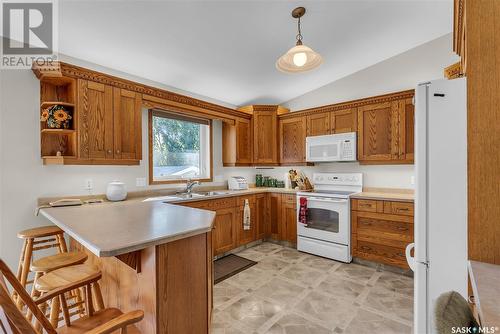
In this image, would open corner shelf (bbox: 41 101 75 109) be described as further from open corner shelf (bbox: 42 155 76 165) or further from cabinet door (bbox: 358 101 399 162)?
cabinet door (bbox: 358 101 399 162)

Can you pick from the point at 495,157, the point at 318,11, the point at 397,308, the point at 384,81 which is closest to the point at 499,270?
the point at 495,157

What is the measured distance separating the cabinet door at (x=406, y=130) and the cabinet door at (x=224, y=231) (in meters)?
2.44

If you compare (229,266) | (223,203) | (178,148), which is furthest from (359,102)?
(229,266)

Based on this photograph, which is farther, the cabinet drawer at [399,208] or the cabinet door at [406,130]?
the cabinet door at [406,130]

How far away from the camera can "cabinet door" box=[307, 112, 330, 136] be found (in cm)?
366

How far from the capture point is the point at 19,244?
86.6 inches

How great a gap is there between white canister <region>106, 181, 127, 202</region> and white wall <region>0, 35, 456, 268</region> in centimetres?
16

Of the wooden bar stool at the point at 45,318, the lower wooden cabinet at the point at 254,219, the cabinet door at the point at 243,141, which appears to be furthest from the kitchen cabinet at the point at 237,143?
the wooden bar stool at the point at 45,318

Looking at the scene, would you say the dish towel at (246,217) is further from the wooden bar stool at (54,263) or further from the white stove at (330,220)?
the wooden bar stool at (54,263)

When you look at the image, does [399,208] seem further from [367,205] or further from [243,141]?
[243,141]

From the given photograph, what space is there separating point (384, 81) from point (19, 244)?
4.80 m

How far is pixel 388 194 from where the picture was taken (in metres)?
3.16

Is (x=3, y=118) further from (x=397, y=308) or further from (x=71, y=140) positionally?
(x=397, y=308)

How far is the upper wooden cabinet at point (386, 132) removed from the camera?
2.97 metres
